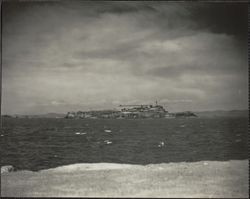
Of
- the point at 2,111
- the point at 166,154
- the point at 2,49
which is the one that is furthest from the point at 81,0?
the point at 166,154

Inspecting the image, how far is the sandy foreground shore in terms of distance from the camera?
24.6ft

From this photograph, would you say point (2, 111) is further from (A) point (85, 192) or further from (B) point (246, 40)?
(B) point (246, 40)

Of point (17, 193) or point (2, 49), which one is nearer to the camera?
point (17, 193)

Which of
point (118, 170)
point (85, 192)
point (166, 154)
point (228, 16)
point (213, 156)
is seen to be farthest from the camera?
point (166, 154)

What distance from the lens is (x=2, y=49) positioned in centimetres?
858

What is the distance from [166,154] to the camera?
19.9 meters

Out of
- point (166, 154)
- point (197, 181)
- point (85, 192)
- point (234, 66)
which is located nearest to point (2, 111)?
point (85, 192)

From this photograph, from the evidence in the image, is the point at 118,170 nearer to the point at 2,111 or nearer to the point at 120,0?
the point at 2,111

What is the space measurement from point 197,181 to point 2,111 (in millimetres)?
5033

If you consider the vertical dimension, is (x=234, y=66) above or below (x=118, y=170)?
above

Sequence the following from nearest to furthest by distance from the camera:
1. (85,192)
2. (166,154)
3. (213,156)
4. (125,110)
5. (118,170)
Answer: (85,192), (118,170), (213,156), (125,110), (166,154)

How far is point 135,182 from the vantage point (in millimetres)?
8078

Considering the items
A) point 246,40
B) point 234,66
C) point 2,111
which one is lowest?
point 2,111

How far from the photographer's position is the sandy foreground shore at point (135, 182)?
751 centimetres
